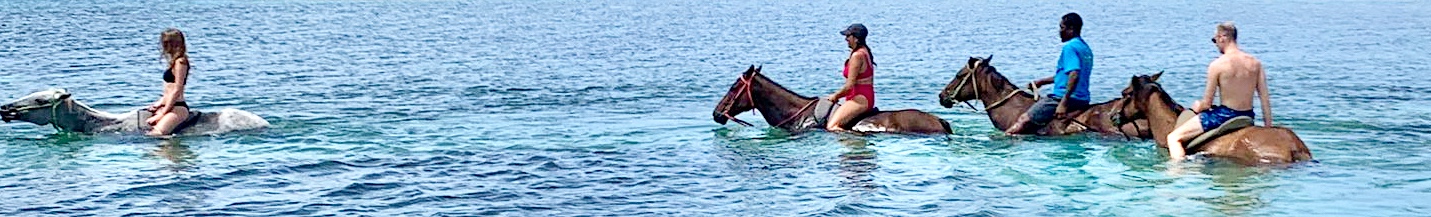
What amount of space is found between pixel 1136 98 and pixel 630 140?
6.49 meters

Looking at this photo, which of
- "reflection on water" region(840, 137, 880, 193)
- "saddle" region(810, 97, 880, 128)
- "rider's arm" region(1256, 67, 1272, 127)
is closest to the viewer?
"rider's arm" region(1256, 67, 1272, 127)

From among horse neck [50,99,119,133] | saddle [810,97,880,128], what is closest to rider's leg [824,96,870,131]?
saddle [810,97,880,128]

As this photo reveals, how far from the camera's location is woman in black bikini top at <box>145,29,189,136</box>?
2002 cm

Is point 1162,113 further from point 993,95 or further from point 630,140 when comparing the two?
point 630,140

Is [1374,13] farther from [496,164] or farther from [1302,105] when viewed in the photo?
[496,164]

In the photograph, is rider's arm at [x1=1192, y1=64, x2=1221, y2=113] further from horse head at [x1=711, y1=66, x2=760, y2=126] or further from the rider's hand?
horse head at [x1=711, y1=66, x2=760, y2=126]

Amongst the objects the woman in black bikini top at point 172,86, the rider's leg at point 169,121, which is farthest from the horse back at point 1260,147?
the rider's leg at point 169,121

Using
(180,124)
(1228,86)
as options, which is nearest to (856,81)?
(1228,86)

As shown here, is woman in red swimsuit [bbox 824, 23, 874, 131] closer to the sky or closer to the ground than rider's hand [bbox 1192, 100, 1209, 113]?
closer to the sky

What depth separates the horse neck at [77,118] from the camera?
21375mm

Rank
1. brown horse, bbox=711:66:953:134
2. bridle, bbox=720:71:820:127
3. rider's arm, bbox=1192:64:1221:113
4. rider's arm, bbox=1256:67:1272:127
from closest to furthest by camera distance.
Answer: rider's arm, bbox=1192:64:1221:113
rider's arm, bbox=1256:67:1272:127
brown horse, bbox=711:66:953:134
bridle, bbox=720:71:820:127

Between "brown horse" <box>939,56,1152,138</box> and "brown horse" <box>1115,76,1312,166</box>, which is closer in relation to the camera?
"brown horse" <box>1115,76,1312,166</box>

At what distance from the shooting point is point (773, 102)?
2267 cm

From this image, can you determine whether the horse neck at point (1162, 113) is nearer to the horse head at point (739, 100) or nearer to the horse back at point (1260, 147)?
the horse back at point (1260, 147)
